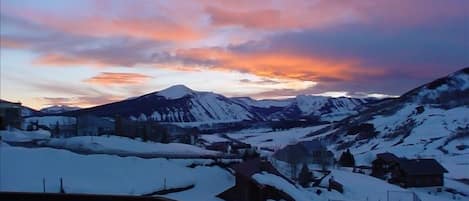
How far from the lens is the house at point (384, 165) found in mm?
43906

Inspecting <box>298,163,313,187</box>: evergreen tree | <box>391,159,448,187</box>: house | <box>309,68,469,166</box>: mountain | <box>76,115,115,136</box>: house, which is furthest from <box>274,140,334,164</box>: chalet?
<box>76,115,115,136</box>: house

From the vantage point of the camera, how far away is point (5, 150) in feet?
82.4

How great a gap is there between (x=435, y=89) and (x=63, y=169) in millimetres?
152340

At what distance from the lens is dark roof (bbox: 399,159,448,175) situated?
40219mm

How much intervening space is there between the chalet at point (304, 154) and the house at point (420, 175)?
22.0 feet

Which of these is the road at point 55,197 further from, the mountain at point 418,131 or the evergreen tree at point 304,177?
the mountain at point 418,131

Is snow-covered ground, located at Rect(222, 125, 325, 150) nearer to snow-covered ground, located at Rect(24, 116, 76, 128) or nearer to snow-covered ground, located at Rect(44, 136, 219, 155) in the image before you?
snow-covered ground, located at Rect(24, 116, 76, 128)

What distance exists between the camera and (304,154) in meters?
45.4

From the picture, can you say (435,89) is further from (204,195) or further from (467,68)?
Result: (204,195)

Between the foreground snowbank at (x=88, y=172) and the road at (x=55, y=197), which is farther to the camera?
the foreground snowbank at (x=88, y=172)

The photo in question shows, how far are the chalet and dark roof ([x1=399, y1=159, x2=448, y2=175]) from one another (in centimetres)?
687

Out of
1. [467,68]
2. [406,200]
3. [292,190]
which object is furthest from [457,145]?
[467,68]

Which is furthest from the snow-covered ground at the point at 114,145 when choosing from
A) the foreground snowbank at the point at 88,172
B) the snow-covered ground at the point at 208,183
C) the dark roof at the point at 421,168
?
the dark roof at the point at 421,168

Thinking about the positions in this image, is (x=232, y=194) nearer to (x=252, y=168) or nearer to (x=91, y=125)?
(x=252, y=168)
